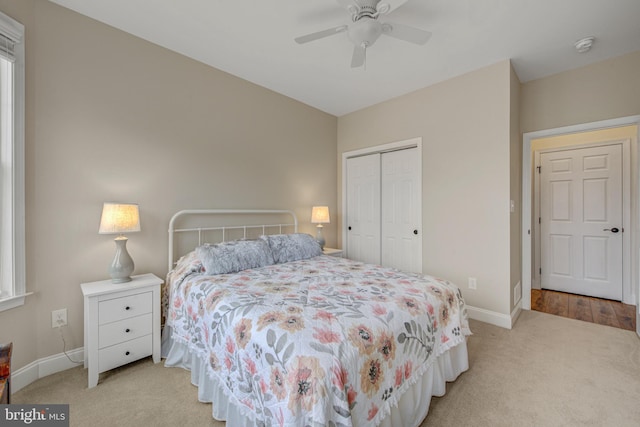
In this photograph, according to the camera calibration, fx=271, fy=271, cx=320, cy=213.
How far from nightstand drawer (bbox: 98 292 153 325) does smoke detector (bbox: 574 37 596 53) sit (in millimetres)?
4273

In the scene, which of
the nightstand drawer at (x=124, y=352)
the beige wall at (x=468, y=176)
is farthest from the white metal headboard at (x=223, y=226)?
the beige wall at (x=468, y=176)

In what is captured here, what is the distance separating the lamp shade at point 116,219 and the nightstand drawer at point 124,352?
83 centimetres

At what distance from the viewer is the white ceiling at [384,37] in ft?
6.72

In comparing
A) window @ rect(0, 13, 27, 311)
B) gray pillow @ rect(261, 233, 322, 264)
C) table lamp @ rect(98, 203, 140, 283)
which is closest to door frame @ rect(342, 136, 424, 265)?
gray pillow @ rect(261, 233, 322, 264)

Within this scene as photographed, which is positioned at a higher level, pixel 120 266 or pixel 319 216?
pixel 319 216

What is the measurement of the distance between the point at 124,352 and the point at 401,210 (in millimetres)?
3263

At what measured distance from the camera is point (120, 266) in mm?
2049

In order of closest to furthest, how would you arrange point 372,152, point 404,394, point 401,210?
point 404,394 → point 401,210 → point 372,152

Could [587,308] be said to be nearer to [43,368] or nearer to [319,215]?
[319,215]

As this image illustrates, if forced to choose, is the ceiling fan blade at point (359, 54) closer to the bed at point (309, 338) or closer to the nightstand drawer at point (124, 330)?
the bed at point (309, 338)

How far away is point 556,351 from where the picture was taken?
91.4 inches

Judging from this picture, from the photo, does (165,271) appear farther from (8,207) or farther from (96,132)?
(96,132)

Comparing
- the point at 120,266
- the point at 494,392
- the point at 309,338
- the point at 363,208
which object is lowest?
the point at 494,392

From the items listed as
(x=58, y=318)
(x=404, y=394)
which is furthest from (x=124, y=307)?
(x=404, y=394)
